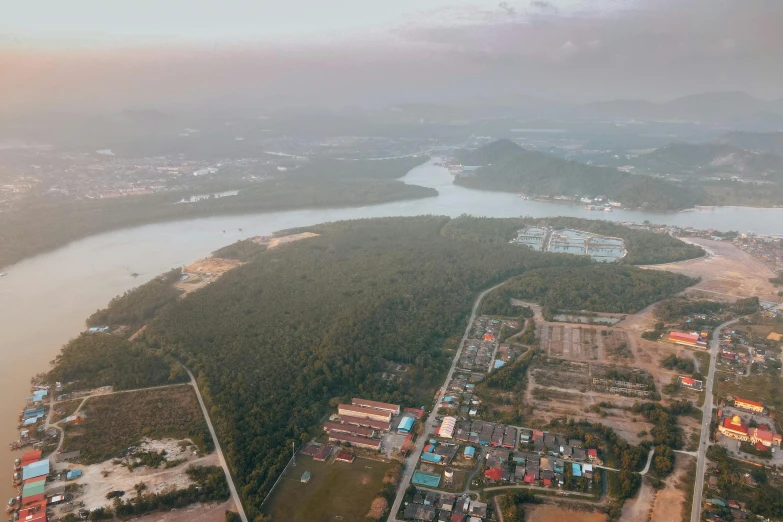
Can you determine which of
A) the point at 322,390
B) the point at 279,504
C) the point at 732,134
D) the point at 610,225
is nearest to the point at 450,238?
the point at 610,225

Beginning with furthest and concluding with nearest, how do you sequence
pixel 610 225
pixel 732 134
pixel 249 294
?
pixel 732 134 < pixel 610 225 < pixel 249 294

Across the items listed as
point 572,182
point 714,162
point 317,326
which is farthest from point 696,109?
point 317,326

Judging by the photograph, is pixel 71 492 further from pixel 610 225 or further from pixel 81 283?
pixel 610 225

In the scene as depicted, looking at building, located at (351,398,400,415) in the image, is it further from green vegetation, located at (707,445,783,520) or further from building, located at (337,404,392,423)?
green vegetation, located at (707,445,783,520)

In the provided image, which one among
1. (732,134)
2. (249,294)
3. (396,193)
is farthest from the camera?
(732,134)

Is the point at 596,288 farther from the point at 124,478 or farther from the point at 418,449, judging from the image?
the point at 124,478

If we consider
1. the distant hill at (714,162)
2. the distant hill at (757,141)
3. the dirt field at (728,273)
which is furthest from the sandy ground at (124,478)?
the distant hill at (757,141)
